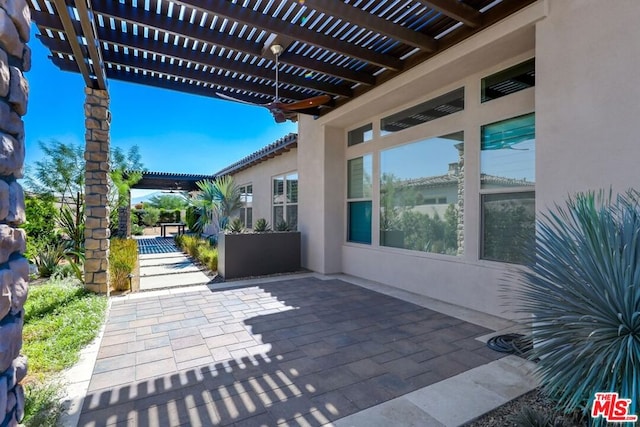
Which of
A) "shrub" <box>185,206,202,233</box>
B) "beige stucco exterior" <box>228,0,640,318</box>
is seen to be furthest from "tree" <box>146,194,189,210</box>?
"beige stucco exterior" <box>228,0,640,318</box>

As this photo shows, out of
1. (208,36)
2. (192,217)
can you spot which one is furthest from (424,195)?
(192,217)

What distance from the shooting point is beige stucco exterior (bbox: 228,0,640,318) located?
2.71 meters

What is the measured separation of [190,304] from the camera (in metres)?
4.90

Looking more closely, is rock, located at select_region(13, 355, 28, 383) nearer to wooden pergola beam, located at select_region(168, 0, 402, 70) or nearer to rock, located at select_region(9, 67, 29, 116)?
rock, located at select_region(9, 67, 29, 116)

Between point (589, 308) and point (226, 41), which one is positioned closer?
point (589, 308)

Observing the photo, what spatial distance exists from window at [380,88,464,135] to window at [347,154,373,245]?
32.3 inches

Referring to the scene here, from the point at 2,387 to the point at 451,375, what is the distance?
2.97m

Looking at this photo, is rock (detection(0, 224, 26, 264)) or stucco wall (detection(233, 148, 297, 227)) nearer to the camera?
rock (detection(0, 224, 26, 264))

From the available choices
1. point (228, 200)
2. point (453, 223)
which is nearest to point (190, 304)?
point (453, 223)

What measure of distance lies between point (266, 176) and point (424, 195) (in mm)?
6680

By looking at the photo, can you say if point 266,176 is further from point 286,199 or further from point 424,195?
point 424,195

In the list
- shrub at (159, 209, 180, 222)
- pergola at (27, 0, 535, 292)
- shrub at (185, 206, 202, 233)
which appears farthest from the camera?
shrub at (159, 209, 180, 222)

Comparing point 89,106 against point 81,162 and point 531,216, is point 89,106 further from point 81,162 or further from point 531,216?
point 531,216

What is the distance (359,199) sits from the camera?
696cm
